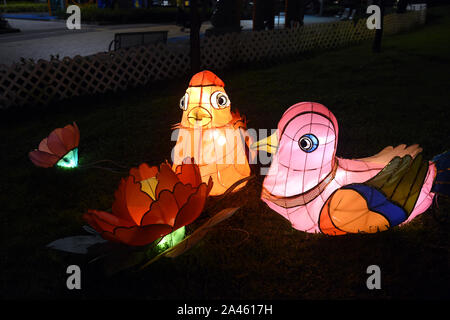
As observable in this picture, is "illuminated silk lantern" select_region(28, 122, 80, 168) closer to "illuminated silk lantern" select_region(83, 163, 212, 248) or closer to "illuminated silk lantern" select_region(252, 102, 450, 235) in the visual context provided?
"illuminated silk lantern" select_region(83, 163, 212, 248)

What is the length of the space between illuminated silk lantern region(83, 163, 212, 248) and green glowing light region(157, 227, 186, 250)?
39cm

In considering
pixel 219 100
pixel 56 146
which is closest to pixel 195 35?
pixel 56 146

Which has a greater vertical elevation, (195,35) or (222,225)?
(195,35)

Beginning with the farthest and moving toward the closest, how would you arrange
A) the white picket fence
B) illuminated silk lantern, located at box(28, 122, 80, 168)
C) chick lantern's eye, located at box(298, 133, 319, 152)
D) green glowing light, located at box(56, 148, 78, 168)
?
the white picket fence, green glowing light, located at box(56, 148, 78, 168), illuminated silk lantern, located at box(28, 122, 80, 168), chick lantern's eye, located at box(298, 133, 319, 152)

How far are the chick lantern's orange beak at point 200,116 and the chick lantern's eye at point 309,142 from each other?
35.9 inches

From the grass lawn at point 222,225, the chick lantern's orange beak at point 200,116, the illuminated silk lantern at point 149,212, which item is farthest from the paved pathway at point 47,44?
the illuminated silk lantern at point 149,212

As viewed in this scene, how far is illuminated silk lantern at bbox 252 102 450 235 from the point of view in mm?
2418

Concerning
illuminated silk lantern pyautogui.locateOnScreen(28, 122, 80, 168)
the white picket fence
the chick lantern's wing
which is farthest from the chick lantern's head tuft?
the white picket fence

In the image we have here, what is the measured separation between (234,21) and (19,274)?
12668 mm

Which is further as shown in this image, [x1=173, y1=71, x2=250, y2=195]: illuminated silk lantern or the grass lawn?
[x1=173, y1=71, x2=250, y2=195]: illuminated silk lantern

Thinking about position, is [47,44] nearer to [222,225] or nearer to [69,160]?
[69,160]

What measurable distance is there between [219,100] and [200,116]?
226 millimetres

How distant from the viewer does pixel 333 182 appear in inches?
108

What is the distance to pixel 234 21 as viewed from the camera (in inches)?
540
